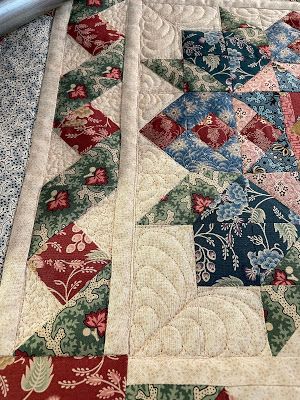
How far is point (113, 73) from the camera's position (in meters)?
1.13

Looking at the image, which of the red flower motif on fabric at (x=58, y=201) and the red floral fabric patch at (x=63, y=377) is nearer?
the red floral fabric patch at (x=63, y=377)

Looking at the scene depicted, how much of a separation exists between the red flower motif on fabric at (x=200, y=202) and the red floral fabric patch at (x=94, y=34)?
0.53 m

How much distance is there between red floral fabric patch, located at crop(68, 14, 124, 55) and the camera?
3.88 feet

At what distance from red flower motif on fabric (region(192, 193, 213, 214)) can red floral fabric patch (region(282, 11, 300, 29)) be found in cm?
66

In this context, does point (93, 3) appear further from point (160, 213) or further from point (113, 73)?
point (160, 213)

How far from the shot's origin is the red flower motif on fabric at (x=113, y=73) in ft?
3.71

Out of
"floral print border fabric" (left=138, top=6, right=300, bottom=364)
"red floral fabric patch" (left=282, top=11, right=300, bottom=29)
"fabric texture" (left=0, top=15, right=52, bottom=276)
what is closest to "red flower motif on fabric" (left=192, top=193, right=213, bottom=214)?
"floral print border fabric" (left=138, top=6, right=300, bottom=364)

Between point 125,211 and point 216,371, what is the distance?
36cm

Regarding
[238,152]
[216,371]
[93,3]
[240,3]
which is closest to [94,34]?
[93,3]

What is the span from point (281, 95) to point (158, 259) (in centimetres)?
56

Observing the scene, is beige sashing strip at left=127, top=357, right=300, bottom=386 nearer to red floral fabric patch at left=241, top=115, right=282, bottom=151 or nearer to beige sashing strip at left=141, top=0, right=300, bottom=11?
red floral fabric patch at left=241, top=115, right=282, bottom=151

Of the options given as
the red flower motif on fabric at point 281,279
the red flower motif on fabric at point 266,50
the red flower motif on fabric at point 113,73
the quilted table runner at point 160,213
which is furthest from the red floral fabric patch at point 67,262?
the red flower motif on fabric at point 266,50

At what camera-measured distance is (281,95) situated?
110 cm

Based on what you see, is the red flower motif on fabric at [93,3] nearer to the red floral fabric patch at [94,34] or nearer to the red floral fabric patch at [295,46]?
the red floral fabric patch at [94,34]
